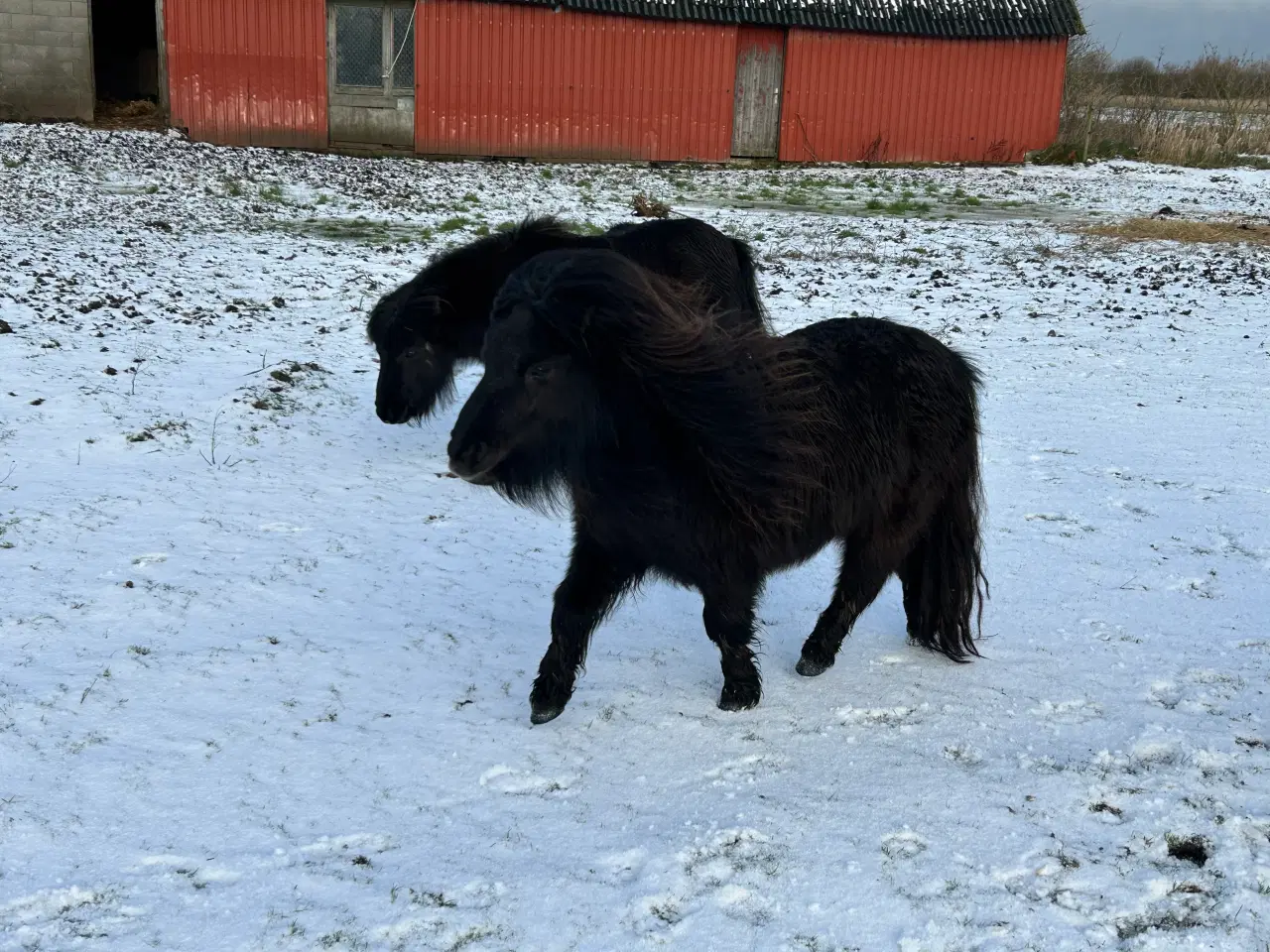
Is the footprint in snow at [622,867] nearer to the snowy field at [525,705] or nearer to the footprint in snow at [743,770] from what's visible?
the snowy field at [525,705]

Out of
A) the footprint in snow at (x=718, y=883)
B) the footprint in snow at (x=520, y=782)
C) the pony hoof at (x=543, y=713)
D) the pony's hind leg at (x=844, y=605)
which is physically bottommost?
the footprint in snow at (x=520, y=782)

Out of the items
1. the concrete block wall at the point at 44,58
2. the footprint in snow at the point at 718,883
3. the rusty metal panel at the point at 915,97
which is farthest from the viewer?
the rusty metal panel at the point at 915,97

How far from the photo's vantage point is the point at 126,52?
23.4 m

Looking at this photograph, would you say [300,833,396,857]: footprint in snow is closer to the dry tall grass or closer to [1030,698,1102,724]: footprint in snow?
[1030,698,1102,724]: footprint in snow

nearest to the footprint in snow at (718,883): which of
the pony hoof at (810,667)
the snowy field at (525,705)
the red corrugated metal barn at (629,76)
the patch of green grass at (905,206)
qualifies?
the snowy field at (525,705)

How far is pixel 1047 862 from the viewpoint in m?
2.59

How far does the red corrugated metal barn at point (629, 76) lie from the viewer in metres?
18.4

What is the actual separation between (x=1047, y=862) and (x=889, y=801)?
0.44 m

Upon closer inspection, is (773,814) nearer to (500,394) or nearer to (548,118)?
(500,394)

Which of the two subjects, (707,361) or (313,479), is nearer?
(707,361)

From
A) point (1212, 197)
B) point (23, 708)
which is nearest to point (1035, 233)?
point (1212, 197)

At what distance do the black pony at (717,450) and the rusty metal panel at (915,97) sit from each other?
63.2 ft

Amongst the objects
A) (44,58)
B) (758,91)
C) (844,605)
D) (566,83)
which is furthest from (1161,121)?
(844,605)

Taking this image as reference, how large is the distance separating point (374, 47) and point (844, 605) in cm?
1840
